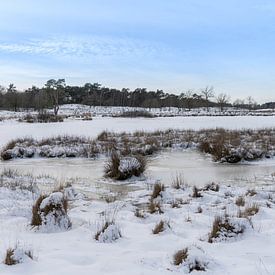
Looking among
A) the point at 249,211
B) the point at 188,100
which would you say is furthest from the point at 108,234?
the point at 188,100

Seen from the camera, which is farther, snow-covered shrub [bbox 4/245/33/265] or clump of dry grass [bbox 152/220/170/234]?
clump of dry grass [bbox 152/220/170/234]

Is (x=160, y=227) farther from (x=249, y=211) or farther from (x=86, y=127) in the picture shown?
(x=86, y=127)

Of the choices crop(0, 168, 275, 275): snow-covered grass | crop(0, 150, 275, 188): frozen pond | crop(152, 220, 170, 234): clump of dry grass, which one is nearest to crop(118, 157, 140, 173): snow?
crop(0, 150, 275, 188): frozen pond

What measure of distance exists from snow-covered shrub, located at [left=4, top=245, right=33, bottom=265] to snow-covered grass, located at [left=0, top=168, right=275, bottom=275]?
0.20 feet

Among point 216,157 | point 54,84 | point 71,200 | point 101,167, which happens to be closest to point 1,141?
point 101,167

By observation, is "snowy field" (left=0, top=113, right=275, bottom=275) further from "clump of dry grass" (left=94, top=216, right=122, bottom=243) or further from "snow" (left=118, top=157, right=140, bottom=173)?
"snow" (left=118, top=157, right=140, bottom=173)

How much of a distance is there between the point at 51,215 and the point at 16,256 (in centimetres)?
165

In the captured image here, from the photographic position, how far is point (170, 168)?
1465 cm

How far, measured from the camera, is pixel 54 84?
69.5 meters

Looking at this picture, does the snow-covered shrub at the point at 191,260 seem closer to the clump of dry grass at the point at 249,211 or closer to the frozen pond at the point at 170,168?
the clump of dry grass at the point at 249,211

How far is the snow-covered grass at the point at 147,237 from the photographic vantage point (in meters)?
4.59

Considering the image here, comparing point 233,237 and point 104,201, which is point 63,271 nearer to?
point 233,237

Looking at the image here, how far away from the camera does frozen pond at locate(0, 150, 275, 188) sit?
12719 mm

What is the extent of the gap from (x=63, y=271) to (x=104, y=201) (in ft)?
15.0
